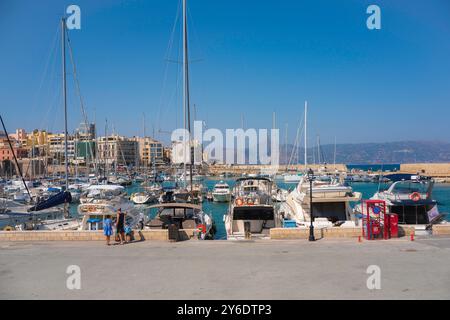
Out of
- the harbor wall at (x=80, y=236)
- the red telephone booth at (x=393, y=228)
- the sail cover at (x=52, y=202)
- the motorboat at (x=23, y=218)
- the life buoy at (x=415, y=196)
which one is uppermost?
the life buoy at (x=415, y=196)

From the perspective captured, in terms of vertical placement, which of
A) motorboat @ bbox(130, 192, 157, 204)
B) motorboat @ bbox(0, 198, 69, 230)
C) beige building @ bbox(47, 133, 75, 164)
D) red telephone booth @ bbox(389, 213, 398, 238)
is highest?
beige building @ bbox(47, 133, 75, 164)

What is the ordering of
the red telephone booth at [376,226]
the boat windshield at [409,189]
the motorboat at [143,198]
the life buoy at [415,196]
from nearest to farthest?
the red telephone booth at [376,226]
the life buoy at [415,196]
the boat windshield at [409,189]
the motorboat at [143,198]

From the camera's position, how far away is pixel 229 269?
1373 cm

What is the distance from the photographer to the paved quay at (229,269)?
37.0 ft

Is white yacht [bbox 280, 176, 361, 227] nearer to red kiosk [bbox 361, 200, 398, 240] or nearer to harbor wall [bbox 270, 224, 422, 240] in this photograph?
harbor wall [bbox 270, 224, 422, 240]

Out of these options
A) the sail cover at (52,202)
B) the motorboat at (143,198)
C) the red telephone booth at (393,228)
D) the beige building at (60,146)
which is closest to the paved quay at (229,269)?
the red telephone booth at (393,228)

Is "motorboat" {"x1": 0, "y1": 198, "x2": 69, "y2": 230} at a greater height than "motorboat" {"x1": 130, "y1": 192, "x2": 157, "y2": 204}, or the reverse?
"motorboat" {"x1": 0, "y1": 198, "x2": 69, "y2": 230}

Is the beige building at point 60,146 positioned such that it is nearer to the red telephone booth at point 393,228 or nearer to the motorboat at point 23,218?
the motorboat at point 23,218

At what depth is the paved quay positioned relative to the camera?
11.3 meters

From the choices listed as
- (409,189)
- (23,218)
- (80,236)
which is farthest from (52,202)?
(409,189)

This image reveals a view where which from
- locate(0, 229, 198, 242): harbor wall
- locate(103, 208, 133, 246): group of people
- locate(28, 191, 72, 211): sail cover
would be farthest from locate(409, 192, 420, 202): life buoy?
locate(28, 191, 72, 211): sail cover
